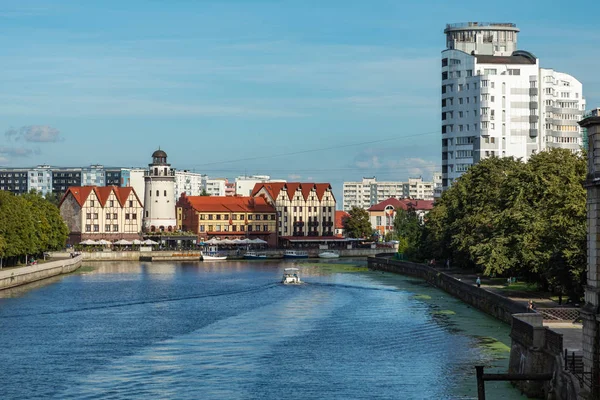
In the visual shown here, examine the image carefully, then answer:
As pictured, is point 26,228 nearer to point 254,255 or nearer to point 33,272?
point 33,272

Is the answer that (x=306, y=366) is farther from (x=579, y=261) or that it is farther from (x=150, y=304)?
(x=150, y=304)

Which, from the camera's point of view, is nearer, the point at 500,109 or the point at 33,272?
the point at 33,272

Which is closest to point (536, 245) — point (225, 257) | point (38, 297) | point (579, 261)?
point (579, 261)

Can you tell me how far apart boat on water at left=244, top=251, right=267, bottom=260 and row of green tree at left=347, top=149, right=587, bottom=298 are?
210ft

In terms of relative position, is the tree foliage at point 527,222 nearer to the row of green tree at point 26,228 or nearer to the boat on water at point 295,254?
the row of green tree at point 26,228

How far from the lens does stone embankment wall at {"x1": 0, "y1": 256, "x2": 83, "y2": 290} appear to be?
10988cm

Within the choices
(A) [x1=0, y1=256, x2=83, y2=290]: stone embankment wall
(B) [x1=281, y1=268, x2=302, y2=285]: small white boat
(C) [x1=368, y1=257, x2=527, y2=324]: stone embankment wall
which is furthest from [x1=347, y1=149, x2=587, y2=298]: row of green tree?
(A) [x1=0, y1=256, x2=83, y2=290]: stone embankment wall

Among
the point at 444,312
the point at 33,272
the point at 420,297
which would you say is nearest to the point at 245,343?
the point at 444,312

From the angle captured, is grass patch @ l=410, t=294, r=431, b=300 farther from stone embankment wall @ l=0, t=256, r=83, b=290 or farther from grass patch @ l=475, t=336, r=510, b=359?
stone embankment wall @ l=0, t=256, r=83, b=290

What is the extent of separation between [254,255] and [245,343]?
4861 inches

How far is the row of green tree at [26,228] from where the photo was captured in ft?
409

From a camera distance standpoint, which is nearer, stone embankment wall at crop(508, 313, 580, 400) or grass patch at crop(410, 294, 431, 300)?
stone embankment wall at crop(508, 313, 580, 400)

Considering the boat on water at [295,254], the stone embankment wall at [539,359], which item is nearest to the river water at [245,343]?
the stone embankment wall at [539,359]

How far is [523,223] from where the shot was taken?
7944 cm
